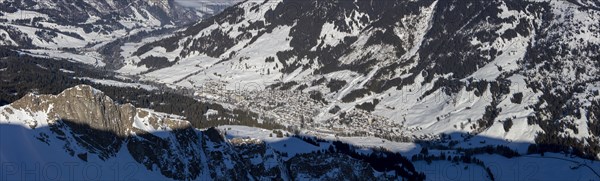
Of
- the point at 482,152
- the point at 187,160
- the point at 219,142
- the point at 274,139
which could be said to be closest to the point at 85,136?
the point at 187,160

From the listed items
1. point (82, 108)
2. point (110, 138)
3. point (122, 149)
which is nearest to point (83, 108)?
point (82, 108)


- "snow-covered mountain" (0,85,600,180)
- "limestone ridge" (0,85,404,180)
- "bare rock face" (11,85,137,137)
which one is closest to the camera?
"snow-covered mountain" (0,85,600,180)

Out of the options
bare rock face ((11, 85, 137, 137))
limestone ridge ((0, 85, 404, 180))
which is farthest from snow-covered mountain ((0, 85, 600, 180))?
limestone ridge ((0, 85, 404, 180))

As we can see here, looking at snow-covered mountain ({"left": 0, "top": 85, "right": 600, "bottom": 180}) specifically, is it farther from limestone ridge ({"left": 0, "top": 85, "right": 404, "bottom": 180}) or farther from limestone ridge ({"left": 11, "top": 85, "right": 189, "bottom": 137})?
limestone ridge ({"left": 0, "top": 85, "right": 404, "bottom": 180})

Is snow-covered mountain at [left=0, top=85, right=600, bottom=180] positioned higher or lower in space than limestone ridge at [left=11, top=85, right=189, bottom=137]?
lower

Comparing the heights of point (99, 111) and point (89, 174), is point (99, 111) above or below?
above

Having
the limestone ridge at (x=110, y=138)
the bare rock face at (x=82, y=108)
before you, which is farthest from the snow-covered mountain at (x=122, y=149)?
the limestone ridge at (x=110, y=138)

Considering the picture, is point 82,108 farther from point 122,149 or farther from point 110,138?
point 122,149

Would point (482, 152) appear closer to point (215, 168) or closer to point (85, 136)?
point (215, 168)

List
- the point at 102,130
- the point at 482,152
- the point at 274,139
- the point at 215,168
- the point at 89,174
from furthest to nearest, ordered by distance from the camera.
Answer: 1. the point at 482,152
2. the point at 274,139
3. the point at 215,168
4. the point at 102,130
5. the point at 89,174

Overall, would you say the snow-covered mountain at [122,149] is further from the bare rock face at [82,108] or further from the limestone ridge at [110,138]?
the limestone ridge at [110,138]

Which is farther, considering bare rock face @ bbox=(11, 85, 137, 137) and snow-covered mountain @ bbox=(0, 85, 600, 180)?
bare rock face @ bbox=(11, 85, 137, 137)
